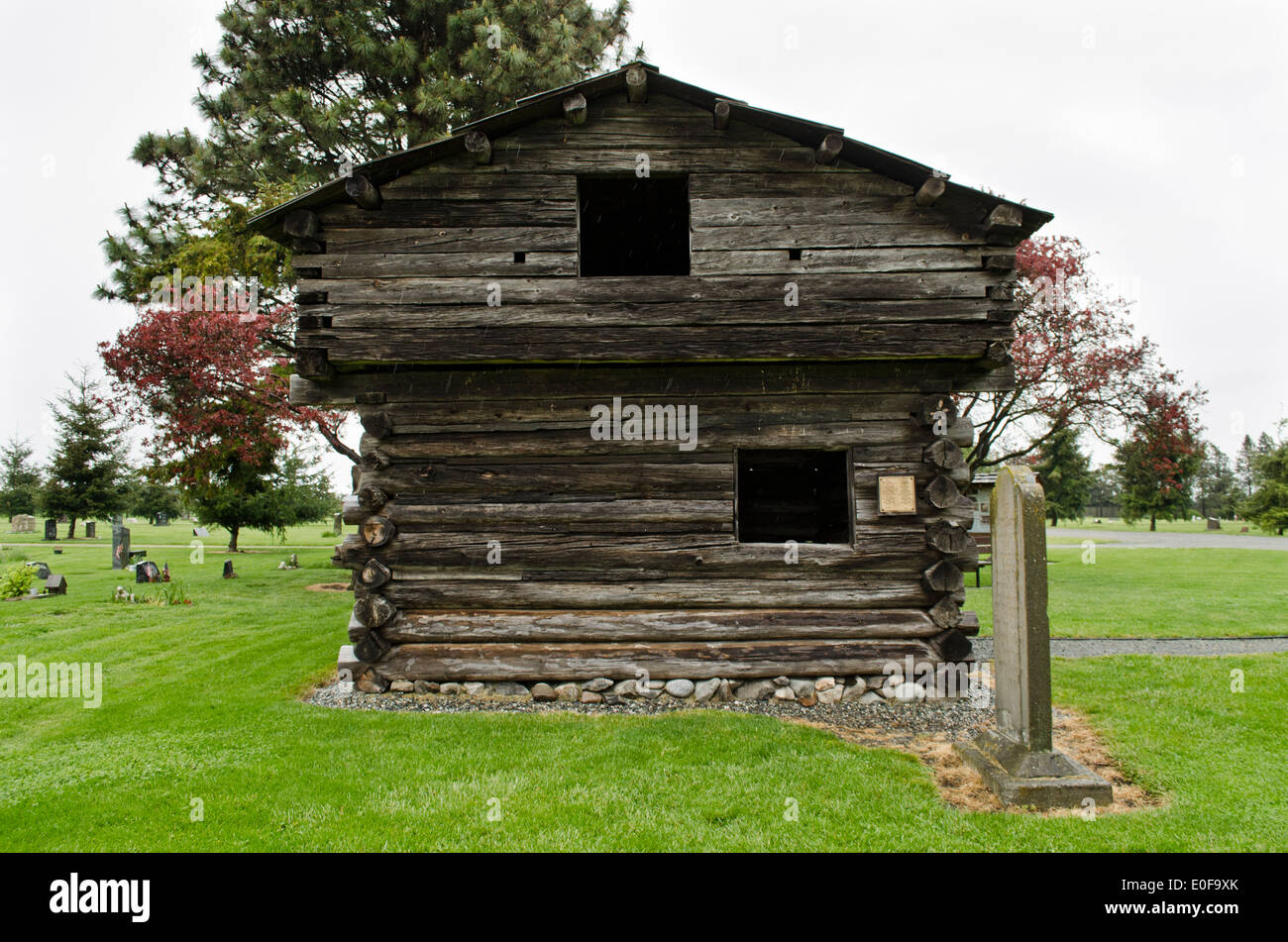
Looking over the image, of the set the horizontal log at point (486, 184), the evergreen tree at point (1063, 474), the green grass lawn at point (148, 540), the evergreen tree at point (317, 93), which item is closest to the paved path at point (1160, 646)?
the horizontal log at point (486, 184)

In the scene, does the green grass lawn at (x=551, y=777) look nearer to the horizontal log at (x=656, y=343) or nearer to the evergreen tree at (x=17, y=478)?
the horizontal log at (x=656, y=343)

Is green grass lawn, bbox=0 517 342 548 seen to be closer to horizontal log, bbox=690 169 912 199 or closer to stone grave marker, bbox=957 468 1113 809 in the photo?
horizontal log, bbox=690 169 912 199

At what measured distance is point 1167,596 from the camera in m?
16.3

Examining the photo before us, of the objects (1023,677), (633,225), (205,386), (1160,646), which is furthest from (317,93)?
(1160,646)

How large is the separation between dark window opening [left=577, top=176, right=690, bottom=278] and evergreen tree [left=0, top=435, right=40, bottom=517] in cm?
4193

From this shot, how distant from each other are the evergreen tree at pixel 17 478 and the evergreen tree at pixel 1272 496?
7133 centimetres

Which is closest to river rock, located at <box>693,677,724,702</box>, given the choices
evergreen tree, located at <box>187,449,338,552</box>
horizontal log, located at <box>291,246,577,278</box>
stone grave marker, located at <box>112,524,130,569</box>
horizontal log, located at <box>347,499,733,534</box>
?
horizontal log, located at <box>347,499,733,534</box>

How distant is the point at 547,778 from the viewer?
5406 millimetres

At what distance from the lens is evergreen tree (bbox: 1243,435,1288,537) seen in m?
38.6

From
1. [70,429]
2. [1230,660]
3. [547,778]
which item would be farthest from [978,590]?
[70,429]

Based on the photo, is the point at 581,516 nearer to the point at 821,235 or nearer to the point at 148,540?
the point at 821,235
